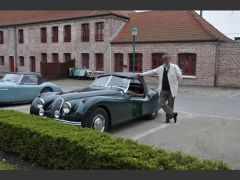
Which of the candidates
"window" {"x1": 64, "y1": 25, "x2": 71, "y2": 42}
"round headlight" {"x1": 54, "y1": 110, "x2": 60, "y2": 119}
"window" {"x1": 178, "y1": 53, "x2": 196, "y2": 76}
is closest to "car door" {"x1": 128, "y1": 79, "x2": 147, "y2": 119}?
"round headlight" {"x1": 54, "y1": 110, "x2": 60, "y2": 119}

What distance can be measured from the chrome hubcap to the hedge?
134 cm

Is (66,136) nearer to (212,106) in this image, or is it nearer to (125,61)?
(212,106)

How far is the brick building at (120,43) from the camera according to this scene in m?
19.0

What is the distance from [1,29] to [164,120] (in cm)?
3245

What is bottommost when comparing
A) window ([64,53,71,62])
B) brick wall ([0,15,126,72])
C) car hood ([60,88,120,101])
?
car hood ([60,88,120,101])

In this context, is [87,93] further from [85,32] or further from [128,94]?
[85,32]

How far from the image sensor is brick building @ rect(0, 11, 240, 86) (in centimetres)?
1895

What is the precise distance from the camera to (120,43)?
76.5ft

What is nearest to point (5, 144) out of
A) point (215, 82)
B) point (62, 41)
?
point (215, 82)

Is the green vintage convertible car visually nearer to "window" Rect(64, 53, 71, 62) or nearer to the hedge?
the hedge

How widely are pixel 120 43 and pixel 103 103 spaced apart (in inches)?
699

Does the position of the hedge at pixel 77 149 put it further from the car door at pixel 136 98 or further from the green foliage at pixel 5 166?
the car door at pixel 136 98

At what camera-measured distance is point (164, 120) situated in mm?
8211

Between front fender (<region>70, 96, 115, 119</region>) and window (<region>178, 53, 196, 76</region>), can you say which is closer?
front fender (<region>70, 96, 115, 119</region>)
